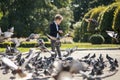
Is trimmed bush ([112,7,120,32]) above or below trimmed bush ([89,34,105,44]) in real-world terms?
above

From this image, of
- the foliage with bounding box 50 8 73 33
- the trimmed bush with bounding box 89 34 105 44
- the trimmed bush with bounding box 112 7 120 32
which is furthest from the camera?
the foliage with bounding box 50 8 73 33

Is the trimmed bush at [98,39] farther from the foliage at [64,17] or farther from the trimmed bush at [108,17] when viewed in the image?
the foliage at [64,17]

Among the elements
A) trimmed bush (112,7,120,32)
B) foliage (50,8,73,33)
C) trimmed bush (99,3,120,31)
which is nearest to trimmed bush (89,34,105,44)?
trimmed bush (99,3,120,31)

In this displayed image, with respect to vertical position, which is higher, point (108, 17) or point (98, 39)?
point (108, 17)

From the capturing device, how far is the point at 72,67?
5.86 feet

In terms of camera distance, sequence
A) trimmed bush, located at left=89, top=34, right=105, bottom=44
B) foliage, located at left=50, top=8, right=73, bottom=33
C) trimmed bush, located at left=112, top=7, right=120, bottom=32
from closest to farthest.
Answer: trimmed bush, located at left=112, top=7, right=120, bottom=32 < trimmed bush, located at left=89, top=34, right=105, bottom=44 < foliage, located at left=50, top=8, right=73, bottom=33

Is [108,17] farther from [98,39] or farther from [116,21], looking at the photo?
[116,21]

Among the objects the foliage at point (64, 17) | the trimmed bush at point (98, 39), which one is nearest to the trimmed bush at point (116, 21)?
the trimmed bush at point (98, 39)

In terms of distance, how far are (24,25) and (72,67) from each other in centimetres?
5624

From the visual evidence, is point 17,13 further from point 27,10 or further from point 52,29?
point 52,29

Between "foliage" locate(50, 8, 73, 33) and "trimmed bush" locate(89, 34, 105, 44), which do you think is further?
"foliage" locate(50, 8, 73, 33)

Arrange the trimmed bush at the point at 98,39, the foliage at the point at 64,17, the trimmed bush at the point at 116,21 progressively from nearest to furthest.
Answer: the trimmed bush at the point at 116,21 → the trimmed bush at the point at 98,39 → the foliage at the point at 64,17

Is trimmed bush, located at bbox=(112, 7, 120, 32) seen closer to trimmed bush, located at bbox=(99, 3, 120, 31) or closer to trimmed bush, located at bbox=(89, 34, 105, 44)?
trimmed bush, located at bbox=(99, 3, 120, 31)

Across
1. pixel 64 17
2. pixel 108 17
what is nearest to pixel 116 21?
pixel 108 17
